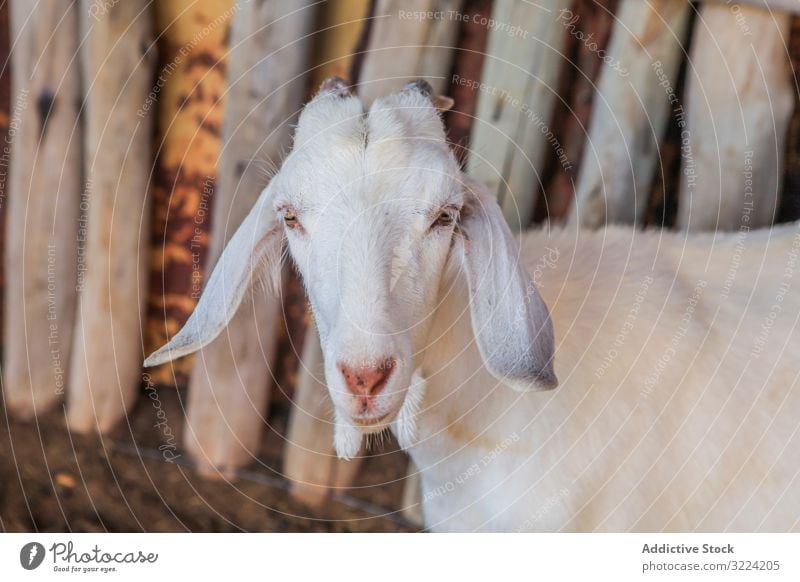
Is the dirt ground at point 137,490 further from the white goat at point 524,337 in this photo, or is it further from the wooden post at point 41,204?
the white goat at point 524,337

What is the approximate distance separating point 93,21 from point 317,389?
785mm

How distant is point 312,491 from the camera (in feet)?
5.16

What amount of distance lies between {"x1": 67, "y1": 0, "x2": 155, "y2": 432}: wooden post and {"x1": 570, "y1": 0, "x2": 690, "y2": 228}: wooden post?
0.82 m

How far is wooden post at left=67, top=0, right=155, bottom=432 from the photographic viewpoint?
133cm

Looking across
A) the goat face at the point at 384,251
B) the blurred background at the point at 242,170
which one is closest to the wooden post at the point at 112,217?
the blurred background at the point at 242,170

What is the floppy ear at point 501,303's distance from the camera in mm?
999

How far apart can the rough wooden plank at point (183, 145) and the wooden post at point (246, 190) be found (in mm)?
37

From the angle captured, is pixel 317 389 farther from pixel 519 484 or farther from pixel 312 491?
pixel 519 484

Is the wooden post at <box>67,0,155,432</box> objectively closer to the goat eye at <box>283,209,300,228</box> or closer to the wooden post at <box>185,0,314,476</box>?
the wooden post at <box>185,0,314,476</box>

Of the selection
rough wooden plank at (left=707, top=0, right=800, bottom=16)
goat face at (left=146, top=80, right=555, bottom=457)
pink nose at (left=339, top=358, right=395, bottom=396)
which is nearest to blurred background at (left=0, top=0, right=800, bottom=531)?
rough wooden plank at (left=707, top=0, right=800, bottom=16)

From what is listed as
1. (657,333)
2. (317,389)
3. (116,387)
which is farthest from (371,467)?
(657,333)
